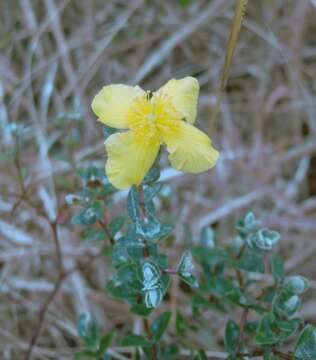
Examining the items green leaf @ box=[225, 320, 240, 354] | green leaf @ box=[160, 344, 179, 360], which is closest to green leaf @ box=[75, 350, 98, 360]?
green leaf @ box=[160, 344, 179, 360]

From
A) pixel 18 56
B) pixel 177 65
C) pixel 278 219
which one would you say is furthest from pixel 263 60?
pixel 18 56

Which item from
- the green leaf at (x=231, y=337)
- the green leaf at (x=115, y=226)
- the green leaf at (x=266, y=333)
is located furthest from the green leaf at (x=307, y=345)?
the green leaf at (x=115, y=226)

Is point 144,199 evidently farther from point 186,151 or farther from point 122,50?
point 122,50

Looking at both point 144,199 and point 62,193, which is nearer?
point 144,199

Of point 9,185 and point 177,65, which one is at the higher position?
point 177,65

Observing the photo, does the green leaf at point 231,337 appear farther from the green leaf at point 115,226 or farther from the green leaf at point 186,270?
the green leaf at point 115,226

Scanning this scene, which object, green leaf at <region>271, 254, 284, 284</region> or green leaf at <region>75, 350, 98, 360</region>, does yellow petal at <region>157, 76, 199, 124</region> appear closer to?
green leaf at <region>271, 254, 284, 284</region>
